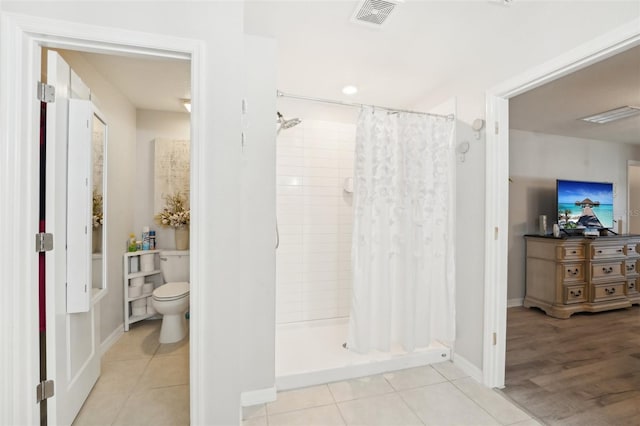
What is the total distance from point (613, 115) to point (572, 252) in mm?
1660

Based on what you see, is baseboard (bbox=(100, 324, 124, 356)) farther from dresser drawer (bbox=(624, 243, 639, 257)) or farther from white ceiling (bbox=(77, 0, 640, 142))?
dresser drawer (bbox=(624, 243, 639, 257))

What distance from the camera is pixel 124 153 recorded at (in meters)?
2.98

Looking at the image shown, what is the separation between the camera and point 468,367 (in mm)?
2254

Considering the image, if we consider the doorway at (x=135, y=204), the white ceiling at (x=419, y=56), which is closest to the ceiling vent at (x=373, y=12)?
the white ceiling at (x=419, y=56)

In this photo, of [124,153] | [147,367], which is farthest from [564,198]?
[124,153]

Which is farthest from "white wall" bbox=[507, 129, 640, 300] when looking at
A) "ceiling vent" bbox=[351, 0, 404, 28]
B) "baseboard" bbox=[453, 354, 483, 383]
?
"ceiling vent" bbox=[351, 0, 404, 28]

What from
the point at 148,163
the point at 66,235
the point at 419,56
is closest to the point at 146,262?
the point at 148,163

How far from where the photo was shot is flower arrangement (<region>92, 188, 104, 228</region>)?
74.4 inches

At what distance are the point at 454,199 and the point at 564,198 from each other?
2.62 meters

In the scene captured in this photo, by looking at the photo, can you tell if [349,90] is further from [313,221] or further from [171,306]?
[171,306]

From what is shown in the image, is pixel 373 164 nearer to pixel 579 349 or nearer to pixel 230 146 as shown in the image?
pixel 230 146

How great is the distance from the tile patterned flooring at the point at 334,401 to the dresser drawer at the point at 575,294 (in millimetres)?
2266

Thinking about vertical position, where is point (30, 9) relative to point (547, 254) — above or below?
above

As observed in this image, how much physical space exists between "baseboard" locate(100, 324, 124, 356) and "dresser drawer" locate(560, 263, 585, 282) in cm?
498
